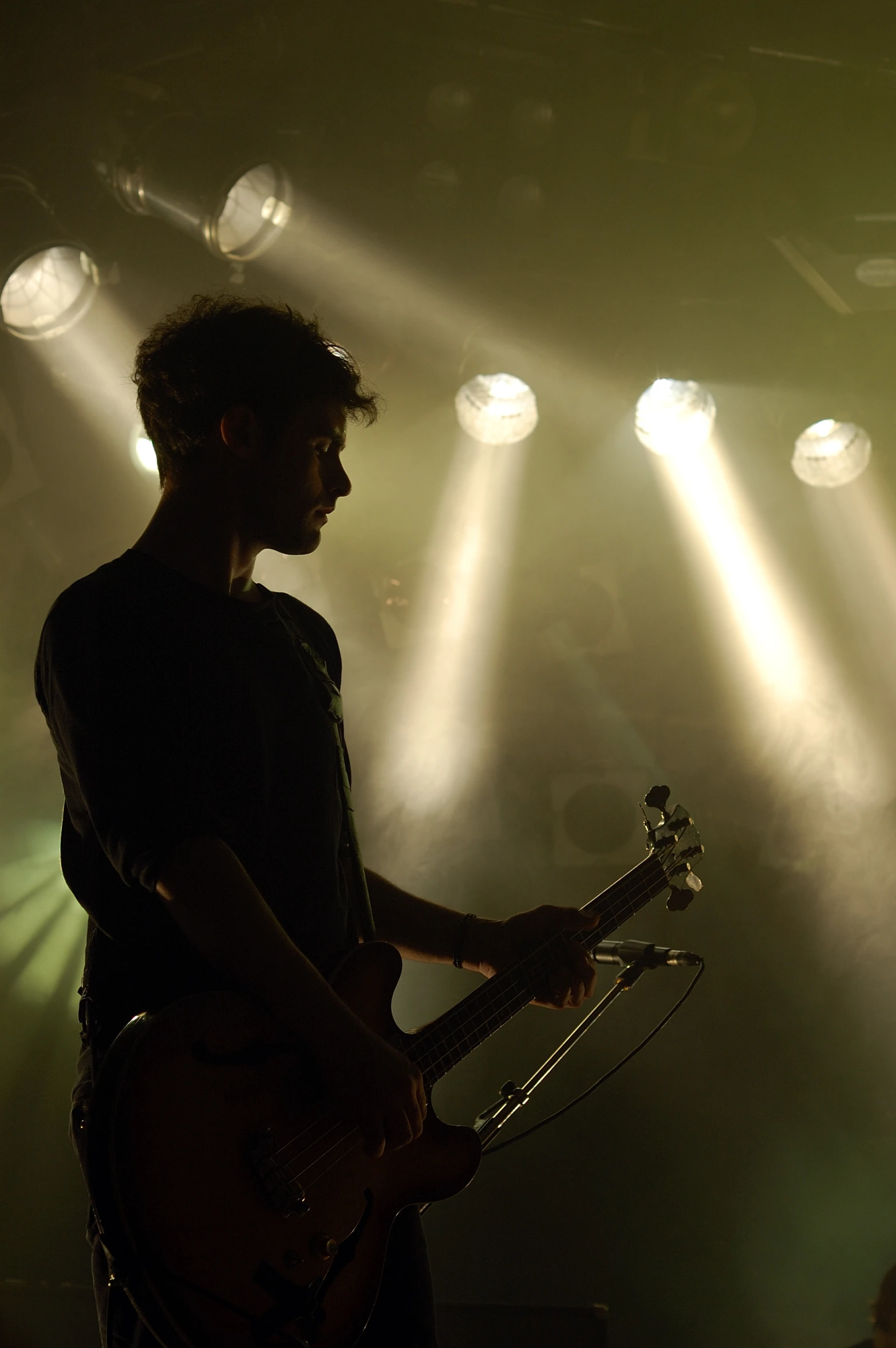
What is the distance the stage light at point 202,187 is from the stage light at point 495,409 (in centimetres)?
152

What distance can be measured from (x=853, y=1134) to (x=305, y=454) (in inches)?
217

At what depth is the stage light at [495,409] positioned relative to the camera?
5457 millimetres

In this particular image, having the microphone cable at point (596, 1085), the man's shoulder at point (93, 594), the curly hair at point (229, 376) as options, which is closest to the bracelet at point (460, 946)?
the microphone cable at point (596, 1085)

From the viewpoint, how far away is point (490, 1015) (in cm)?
185

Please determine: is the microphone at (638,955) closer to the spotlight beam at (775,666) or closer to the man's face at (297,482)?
the man's face at (297,482)

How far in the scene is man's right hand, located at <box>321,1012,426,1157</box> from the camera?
1.23 metres

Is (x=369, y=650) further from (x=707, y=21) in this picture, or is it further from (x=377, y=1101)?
(x=377, y=1101)

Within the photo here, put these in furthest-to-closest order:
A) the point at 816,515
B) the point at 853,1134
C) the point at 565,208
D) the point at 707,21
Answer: the point at 816,515 → the point at 853,1134 → the point at 565,208 → the point at 707,21

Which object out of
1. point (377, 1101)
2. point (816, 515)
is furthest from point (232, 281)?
point (377, 1101)

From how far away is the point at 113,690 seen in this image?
4.56ft

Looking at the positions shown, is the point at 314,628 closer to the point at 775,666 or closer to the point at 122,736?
the point at 122,736

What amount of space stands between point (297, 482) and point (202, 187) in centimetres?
322

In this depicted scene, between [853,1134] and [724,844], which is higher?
[724,844]


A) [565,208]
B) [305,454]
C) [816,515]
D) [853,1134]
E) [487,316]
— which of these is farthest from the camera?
[816,515]
